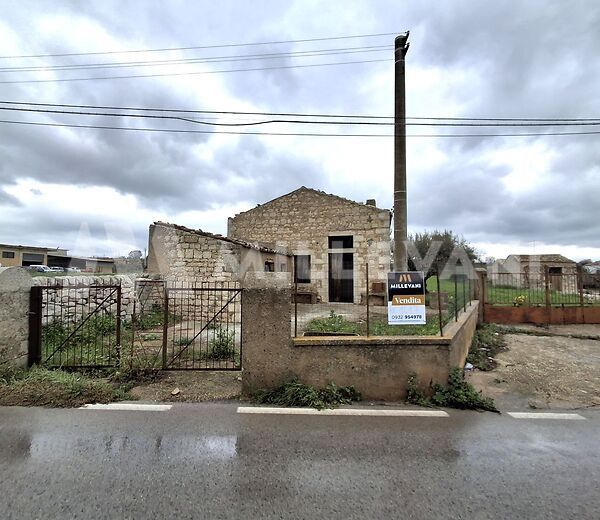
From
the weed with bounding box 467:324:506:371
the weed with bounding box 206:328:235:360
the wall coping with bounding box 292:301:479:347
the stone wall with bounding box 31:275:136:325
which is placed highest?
the stone wall with bounding box 31:275:136:325

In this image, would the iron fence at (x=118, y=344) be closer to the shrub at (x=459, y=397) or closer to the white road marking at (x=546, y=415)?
the shrub at (x=459, y=397)

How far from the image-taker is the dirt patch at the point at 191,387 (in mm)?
4770

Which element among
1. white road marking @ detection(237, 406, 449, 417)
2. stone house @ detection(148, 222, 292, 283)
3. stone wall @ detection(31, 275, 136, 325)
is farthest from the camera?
stone house @ detection(148, 222, 292, 283)

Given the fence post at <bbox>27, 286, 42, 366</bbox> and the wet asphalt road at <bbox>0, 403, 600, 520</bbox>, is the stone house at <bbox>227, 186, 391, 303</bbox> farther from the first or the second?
the wet asphalt road at <bbox>0, 403, 600, 520</bbox>

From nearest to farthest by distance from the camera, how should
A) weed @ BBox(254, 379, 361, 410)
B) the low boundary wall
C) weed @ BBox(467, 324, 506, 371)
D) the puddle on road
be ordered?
the puddle on road, weed @ BBox(254, 379, 361, 410), weed @ BBox(467, 324, 506, 371), the low boundary wall

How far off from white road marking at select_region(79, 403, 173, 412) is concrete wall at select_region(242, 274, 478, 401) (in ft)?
3.52

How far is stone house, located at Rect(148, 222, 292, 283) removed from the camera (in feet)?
40.1

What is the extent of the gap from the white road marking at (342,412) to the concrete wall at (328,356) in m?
0.39

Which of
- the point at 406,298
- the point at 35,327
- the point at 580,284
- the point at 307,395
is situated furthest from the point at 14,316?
the point at 580,284

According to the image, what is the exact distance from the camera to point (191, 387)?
512 cm

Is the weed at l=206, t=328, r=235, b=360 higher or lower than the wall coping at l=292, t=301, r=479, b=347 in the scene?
lower

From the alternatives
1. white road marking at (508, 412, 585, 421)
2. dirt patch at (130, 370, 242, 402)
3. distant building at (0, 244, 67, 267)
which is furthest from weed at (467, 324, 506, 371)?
distant building at (0, 244, 67, 267)

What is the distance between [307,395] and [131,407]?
7.34 ft

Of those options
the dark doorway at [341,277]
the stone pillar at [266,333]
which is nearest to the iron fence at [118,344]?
the stone pillar at [266,333]
